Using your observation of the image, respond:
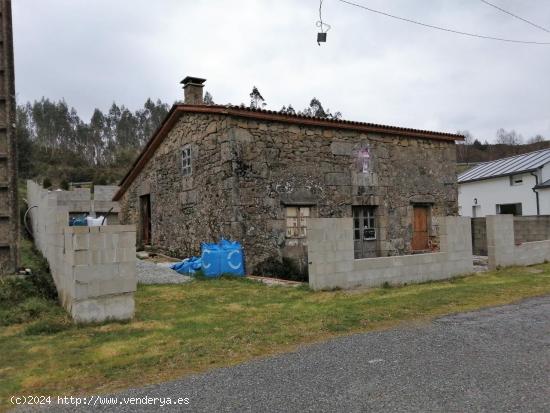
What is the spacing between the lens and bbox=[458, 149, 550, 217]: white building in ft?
80.8

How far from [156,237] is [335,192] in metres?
6.95

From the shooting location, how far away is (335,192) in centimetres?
1288

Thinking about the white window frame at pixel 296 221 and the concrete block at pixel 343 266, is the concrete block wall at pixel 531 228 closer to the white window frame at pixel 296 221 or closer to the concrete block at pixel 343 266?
the white window frame at pixel 296 221

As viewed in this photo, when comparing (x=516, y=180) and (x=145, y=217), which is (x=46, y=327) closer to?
(x=145, y=217)

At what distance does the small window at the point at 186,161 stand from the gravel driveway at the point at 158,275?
11.3 feet

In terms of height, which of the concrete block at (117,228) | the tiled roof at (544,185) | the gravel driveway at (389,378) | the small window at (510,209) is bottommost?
the gravel driveway at (389,378)

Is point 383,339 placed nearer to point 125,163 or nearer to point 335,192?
point 335,192

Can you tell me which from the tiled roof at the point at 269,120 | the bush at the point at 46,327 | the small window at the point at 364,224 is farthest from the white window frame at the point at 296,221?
the bush at the point at 46,327

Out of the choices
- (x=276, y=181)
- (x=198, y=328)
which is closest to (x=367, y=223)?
(x=276, y=181)

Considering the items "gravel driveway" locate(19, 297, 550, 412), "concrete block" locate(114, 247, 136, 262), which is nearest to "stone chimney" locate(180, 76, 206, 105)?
"concrete block" locate(114, 247, 136, 262)

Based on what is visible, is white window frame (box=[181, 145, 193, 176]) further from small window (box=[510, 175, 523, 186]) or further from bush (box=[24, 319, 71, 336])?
small window (box=[510, 175, 523, 186])

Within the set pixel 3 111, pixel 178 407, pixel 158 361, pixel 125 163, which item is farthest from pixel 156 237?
pixel 125 163

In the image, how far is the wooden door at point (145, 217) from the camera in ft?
A: 54.9

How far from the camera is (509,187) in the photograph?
26609 millimetres
